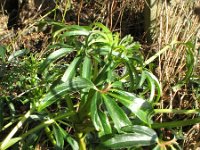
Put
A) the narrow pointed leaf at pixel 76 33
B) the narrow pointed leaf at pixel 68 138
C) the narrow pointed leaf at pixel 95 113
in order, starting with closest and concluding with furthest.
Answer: the narrow pointed leaf at pixel 95 113 < the narrow pointed leaf at pixel 76 33 < the narrow pointed leaf at pixel 68 138

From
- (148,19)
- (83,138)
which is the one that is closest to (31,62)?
(83,138)

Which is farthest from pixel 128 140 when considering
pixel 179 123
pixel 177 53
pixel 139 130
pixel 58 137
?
pixel 177 53

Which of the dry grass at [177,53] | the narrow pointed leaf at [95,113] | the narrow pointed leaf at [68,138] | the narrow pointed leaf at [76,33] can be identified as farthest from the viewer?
the dry grass at [177,53]

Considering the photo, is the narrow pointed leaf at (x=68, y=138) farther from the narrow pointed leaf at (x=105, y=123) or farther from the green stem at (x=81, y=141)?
the narrow pointed leaf at (x=105, y=123)

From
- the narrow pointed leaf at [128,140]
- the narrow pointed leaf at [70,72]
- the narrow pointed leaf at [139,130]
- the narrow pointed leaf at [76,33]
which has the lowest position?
the narrow pointed leaf at [128,140]

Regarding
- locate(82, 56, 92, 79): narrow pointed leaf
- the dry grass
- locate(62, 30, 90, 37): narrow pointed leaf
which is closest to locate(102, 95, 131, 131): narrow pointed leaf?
locate(82, 56, 92, 79): narrow pointed leaf

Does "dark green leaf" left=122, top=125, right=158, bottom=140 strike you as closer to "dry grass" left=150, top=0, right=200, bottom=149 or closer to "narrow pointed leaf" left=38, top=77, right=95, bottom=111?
"narrow pointed leaf" left=38, top=77, right=95, bottom=111

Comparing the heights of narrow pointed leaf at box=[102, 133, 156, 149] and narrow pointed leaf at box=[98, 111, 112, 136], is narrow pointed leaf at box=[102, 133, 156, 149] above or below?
below

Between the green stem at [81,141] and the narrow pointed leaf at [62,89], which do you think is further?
the green stem at [81,141]

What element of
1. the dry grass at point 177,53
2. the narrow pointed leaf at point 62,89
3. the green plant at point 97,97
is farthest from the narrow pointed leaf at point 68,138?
the dry grass at point 177,53
